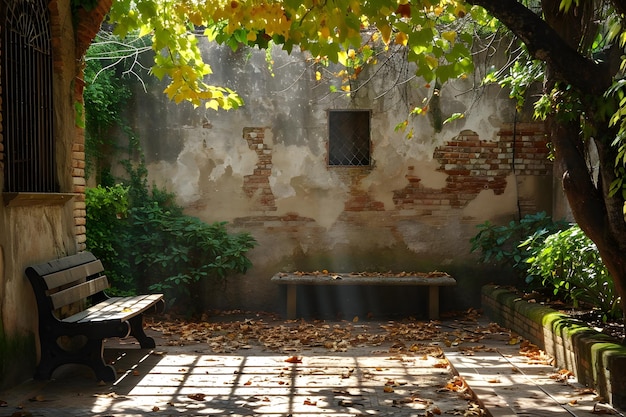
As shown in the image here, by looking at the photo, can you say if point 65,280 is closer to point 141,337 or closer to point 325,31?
point 141,337

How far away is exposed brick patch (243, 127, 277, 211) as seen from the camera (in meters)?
10.1

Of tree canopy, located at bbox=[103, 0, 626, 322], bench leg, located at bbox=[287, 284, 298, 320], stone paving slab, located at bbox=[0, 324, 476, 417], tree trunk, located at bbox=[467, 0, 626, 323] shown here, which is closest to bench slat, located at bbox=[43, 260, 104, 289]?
stone paving slab, located at bbox=[0, 324, 476, 417]

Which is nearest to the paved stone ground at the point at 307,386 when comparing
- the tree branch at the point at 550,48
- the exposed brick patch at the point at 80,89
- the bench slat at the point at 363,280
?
the exposed brick patch at the point at 80,89

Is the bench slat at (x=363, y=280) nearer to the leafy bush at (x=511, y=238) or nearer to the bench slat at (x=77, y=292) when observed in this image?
the leafy bush at (x=511, y=238)

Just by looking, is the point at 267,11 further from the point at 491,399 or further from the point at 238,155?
the point at 238,155

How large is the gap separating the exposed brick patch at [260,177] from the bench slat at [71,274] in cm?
325

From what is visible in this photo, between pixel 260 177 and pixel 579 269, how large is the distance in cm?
489

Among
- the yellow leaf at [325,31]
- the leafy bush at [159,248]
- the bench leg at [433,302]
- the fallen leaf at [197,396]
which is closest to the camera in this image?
the yellow leaf at [325,31]

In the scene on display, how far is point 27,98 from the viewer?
613 cm

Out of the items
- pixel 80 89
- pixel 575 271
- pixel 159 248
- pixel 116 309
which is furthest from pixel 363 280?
pixel 80 89

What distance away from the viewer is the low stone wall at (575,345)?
16.1 ft

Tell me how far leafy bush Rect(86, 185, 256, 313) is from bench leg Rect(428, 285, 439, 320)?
2.57m

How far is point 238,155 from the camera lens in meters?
10.1

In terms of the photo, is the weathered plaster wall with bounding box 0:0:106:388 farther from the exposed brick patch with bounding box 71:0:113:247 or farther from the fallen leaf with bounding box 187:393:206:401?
the fallen leaf with bounding box 187:393:206:401
